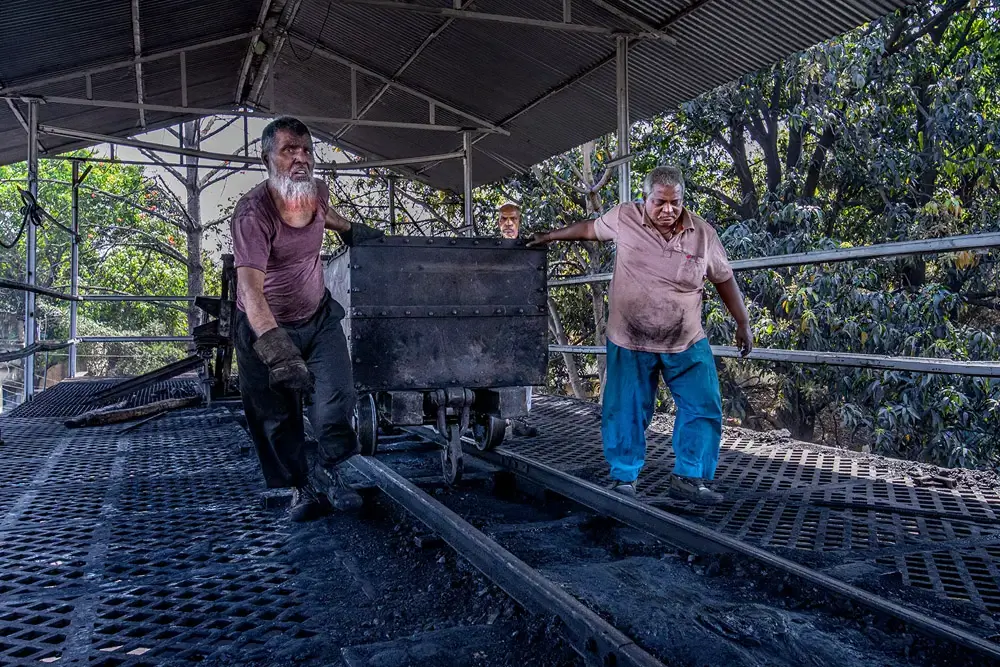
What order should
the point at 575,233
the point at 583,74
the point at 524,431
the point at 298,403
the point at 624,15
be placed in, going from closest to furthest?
the point at 298,403, the point at 575,233, the point at 524,431, the point at 624,15, the point at 583,74

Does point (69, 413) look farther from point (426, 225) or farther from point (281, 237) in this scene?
point (426, 225)

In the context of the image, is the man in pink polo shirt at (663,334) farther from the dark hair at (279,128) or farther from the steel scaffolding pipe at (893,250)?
the dark hair at (279,128)

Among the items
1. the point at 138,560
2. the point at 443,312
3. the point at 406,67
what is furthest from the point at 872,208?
the point at 138,560

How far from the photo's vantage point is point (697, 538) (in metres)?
3.26

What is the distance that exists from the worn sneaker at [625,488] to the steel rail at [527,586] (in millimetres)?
1170

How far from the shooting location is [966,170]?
35.2 ft

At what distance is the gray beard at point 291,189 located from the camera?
371 cm

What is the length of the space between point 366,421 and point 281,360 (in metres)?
1.82

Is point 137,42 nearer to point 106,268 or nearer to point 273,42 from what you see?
point 273,42

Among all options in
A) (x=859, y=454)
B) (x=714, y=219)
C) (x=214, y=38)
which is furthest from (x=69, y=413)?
Answer: (x=714, y=219)

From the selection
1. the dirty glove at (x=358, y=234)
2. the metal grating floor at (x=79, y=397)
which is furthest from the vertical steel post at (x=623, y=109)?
the metal grating floor at (x=79, y=397)

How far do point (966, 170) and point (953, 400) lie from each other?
12.0ft

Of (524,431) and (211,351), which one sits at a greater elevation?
(211,351)

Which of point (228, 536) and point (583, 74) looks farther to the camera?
point (583, 74)
